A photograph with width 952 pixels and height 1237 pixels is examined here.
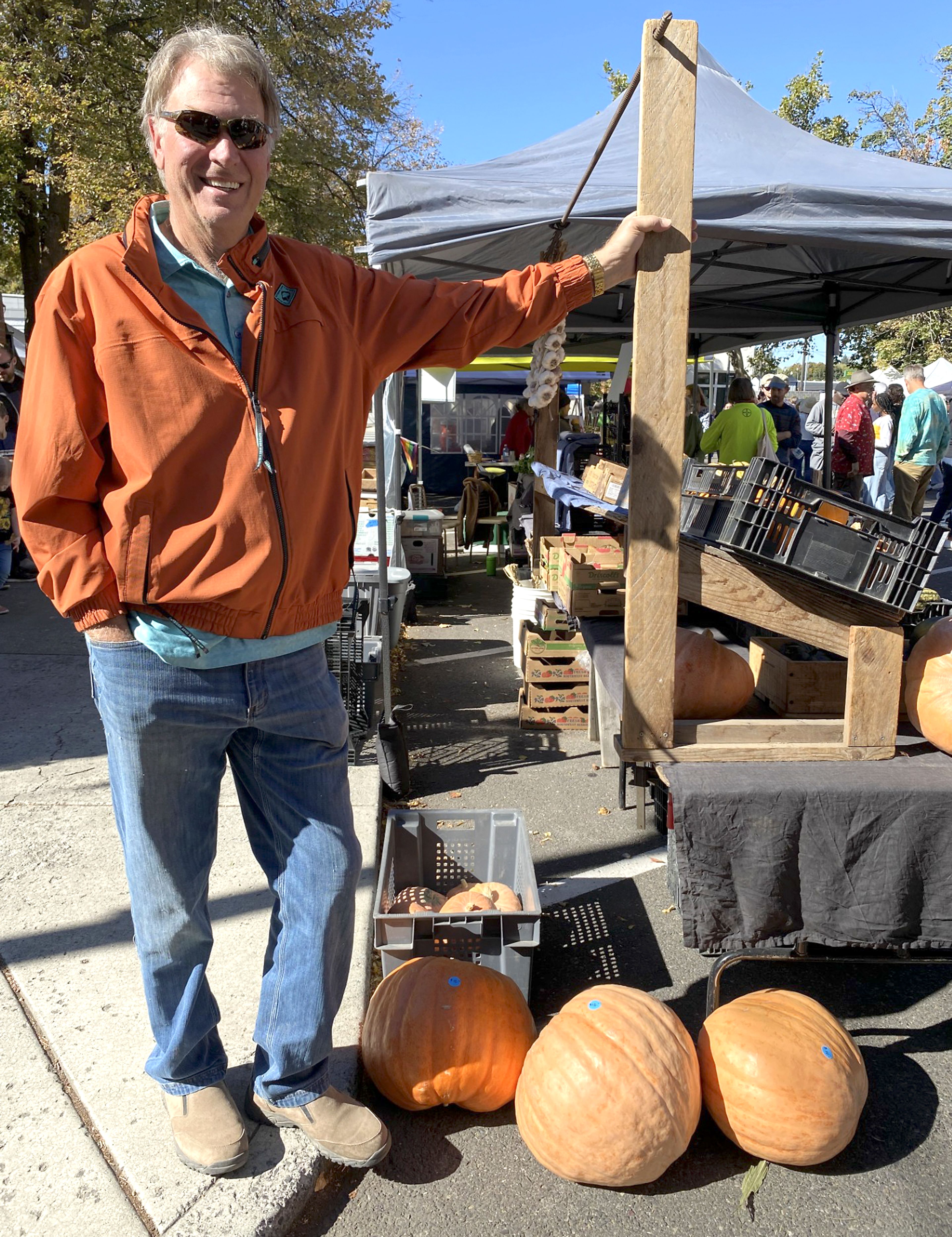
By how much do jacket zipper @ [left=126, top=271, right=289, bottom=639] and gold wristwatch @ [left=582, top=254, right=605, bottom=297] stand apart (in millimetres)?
838

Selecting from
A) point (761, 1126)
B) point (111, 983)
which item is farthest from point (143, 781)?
point (761, 1126)

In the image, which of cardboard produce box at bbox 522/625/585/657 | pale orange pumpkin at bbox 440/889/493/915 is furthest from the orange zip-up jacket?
cardboard produce box at bbox 522/625/585/657

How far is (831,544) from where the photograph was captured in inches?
107

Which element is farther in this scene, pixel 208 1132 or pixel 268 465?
pixel 208 1132

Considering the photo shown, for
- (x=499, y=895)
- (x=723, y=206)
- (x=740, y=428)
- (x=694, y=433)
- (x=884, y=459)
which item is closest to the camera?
(x=499, y=895)

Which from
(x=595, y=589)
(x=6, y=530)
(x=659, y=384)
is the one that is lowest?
(x=595, y=589)

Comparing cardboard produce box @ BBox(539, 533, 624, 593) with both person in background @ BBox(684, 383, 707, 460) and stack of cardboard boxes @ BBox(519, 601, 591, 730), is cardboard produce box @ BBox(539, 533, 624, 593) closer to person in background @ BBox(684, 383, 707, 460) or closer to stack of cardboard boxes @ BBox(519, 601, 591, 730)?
stack of cardboard boxes @ BBox(519, 601, 591, 730)

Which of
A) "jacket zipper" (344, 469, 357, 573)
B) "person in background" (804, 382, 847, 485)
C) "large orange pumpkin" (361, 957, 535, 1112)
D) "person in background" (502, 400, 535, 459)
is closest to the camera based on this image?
"jacket zipper" (344, 469, 357, 573)

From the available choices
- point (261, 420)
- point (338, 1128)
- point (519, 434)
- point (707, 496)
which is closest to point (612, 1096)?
point (338, 1128)

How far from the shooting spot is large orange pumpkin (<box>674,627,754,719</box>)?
297 cm

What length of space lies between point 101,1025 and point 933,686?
2.59 metres

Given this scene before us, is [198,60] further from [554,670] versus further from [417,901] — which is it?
[554,670]

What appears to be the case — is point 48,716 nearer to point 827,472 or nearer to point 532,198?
point 532,198

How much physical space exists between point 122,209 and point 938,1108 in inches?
480
